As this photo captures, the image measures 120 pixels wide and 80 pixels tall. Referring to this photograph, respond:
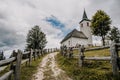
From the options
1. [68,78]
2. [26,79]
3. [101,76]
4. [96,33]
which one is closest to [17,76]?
[26,79]

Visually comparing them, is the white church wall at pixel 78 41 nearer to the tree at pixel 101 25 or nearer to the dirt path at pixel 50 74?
the tree at pixel 101 25

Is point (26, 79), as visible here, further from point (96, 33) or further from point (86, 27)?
point (86, 27)

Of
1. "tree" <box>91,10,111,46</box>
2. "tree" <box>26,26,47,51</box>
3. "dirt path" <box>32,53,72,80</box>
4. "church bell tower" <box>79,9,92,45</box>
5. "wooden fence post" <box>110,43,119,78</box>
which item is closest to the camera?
"wooden fence post" <box>110,43,119,78</box>

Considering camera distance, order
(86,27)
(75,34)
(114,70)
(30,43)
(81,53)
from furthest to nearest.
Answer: (30,43) < (86,27) < (75,34) < (81,53) < (114,70)

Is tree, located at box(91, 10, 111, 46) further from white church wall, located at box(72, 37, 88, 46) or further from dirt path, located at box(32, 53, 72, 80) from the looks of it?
dirt path, located at box(32, 53, 72, 80)

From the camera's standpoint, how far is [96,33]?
39.1m

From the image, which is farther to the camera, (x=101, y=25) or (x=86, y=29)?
(x=86, y=29)

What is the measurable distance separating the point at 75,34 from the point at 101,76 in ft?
133

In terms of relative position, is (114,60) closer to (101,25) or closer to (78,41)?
(101,25)

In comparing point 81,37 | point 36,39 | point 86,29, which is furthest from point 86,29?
point 36,39

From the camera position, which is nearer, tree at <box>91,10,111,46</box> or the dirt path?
the dirt path

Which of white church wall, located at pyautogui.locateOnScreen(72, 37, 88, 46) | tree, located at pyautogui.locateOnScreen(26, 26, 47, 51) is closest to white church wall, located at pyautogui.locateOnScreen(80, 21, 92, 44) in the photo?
white church wall, located at pyautogui.locateOnScreen(72, 37, 88, 46)

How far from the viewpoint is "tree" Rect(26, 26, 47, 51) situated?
191 feet

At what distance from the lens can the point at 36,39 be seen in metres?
59.5
